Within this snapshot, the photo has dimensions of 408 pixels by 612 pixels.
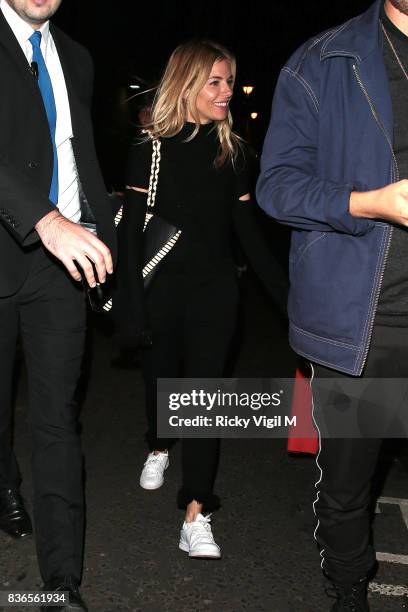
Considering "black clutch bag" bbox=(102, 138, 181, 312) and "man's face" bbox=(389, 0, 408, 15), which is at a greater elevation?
"man's face" bbox=(389, 0, 408, 15)

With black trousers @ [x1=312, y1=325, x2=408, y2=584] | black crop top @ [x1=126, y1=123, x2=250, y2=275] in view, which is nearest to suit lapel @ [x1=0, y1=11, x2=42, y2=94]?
black crop top @ [x1=126, y1=123, x2=250, y2=275]

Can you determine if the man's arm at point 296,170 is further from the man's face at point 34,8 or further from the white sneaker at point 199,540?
the white sneaker at point 199,540

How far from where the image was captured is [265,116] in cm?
6112

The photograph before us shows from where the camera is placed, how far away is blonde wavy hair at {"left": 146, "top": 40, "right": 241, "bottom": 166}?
10.8 ft

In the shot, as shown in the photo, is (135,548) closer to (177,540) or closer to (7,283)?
(177,540)

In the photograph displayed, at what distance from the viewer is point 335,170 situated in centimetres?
232

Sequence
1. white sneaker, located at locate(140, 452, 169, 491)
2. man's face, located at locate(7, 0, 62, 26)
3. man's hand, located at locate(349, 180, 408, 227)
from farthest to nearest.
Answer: white sneaker, located at locate(140, 452, 169, 491) → man's face, located at locate(7, 0, 62, 26) → man's hand, located at locate(349, 180, 408, 227)

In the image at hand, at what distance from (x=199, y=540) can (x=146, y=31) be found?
24411mm

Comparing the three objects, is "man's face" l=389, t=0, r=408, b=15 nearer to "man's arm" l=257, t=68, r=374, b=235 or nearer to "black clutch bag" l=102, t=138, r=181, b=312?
"man's arm" l=257, t=68, r=374, b=235

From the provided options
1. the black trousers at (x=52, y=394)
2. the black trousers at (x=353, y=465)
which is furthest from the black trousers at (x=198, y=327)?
the black trousers at (x=353, y=465)

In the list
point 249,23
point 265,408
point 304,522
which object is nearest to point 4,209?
point 304,522

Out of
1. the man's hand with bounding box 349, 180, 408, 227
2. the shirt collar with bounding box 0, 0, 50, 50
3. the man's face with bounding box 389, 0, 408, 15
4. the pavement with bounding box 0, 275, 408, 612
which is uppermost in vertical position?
the man's face with bounding box 389, 0, 408, 15

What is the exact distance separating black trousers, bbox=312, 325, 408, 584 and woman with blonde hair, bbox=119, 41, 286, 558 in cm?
77

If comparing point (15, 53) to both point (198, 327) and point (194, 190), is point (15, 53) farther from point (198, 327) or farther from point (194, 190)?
point (198, 327)
